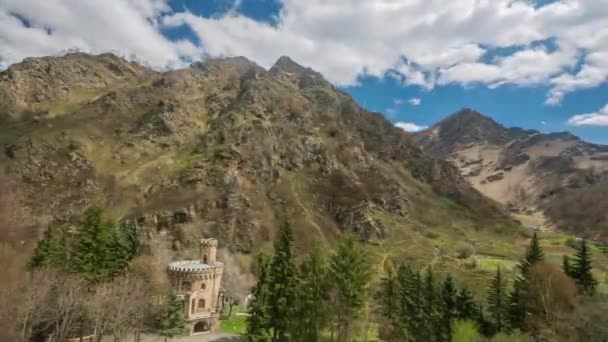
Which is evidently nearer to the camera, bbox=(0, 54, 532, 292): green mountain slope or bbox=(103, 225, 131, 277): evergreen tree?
bbox=(103, 225, 131, 277): evergreen tree

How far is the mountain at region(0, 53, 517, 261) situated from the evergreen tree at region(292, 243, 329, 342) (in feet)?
242

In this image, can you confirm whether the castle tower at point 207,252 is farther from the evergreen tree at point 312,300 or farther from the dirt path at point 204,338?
the evergreen tree at point 312,300

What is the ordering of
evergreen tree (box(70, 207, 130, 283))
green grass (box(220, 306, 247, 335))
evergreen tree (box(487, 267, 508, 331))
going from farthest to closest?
green grass (box(220, 306, 247, 335))
evergreen tree (box(70, 207, 130, 283))
evergreen tree (box(487, 267, 508, 331))

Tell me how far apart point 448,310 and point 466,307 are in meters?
2.27

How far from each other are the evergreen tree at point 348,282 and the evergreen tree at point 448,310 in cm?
1354

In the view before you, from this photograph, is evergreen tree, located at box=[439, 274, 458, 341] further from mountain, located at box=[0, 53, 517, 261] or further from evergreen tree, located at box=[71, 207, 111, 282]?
mountain, located at box=[0, 53, 517, 261]

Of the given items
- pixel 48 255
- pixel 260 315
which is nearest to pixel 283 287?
pixel 260 315

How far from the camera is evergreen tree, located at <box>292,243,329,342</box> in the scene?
48.5 metres

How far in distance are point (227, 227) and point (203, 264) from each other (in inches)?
2360

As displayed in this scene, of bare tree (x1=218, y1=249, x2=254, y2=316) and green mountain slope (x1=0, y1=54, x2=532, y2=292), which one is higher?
green mountain slope (x1=0, y1=54, x2=532, y2=292)

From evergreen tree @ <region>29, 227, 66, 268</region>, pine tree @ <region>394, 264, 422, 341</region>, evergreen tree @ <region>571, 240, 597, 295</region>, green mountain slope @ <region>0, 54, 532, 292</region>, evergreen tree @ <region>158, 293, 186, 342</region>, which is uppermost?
green mountain slope @ <region>0, 54, 532, 292</region>

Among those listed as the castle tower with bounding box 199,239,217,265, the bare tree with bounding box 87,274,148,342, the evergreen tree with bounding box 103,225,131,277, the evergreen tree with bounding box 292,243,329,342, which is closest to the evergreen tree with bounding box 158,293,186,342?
the bare tree with bounding box 87,274,148,342

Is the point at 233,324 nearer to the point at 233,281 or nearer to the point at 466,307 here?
the point at 233,281

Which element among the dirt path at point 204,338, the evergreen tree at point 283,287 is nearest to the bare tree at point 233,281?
the dirt path at point 204,338
